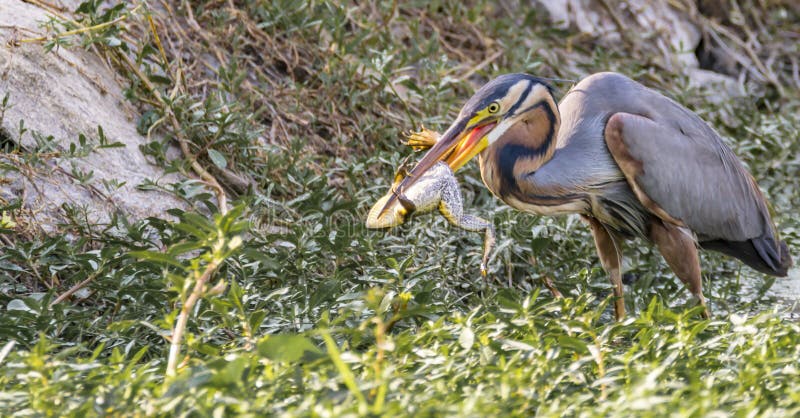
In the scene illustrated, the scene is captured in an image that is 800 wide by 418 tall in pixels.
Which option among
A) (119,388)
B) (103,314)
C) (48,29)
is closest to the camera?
(119,388)

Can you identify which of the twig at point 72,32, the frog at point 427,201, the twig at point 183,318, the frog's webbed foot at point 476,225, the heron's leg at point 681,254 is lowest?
the heron's leg at point 681,254

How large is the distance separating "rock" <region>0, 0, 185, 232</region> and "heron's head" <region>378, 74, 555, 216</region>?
52.1 inches

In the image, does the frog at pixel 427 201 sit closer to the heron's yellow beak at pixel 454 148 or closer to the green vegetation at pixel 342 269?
the heron's yellow beak at pixel 454 148

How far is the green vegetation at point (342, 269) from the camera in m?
2.26

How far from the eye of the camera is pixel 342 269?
401 cm

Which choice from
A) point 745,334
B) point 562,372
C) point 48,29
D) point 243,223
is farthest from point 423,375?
point 48,29

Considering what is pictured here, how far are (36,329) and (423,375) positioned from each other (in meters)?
1.36

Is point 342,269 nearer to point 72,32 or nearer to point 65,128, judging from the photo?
point 65,128

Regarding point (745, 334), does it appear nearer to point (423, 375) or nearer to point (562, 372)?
point (562, 372)

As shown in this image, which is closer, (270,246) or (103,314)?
(103,314)

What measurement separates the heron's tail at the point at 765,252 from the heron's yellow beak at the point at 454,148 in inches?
52.8

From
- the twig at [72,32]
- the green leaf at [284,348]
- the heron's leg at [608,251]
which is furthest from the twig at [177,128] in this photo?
the green leaf at [284,348]

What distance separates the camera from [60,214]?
12.9 ft

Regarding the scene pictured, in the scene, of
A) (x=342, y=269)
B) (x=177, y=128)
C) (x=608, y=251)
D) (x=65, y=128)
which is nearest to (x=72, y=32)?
(x=65, y=128)
